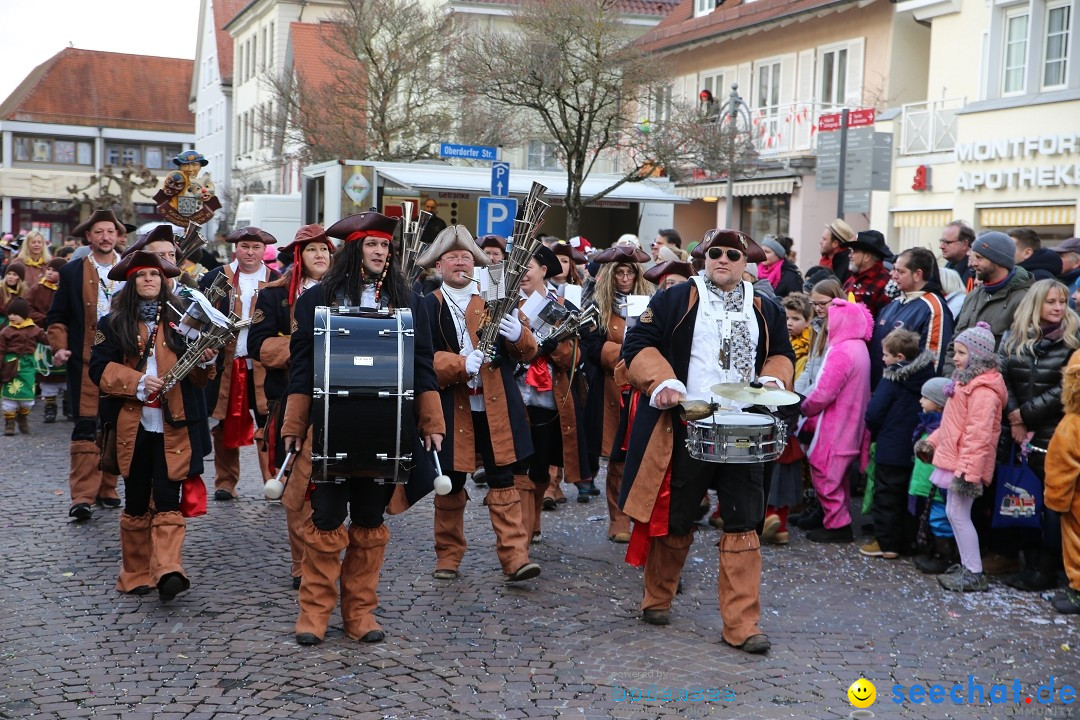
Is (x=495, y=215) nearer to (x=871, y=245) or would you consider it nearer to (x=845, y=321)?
A: (x=871, y=245)

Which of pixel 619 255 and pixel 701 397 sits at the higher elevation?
pixel 619 255

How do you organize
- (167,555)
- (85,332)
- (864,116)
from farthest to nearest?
(864,116), (85,332), (167,555)

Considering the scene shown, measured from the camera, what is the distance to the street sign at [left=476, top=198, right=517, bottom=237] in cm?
1460

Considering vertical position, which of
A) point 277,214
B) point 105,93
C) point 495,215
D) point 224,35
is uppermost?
point 224,35

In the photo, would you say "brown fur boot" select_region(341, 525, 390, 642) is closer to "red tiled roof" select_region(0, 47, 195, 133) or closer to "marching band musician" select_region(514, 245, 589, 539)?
"marching band musician" select_region(514, 245, 589, 539)

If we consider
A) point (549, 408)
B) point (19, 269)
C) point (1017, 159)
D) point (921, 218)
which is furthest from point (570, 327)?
point (921, 218)

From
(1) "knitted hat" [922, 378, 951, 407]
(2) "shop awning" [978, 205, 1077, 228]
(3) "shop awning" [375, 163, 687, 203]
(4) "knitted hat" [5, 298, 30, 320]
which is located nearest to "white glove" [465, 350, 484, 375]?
(1) "knitted hat" [922, 378, 951, 407]

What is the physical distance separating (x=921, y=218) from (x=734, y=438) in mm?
19963

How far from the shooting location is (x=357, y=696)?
17.4 ft

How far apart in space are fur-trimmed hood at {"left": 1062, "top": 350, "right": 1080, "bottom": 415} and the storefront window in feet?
75.8

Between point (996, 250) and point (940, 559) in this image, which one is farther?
point (996, 250)

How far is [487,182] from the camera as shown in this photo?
79.3 ft

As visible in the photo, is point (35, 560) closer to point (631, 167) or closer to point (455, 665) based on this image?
point (455, 665)

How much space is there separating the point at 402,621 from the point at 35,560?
2.59 m
